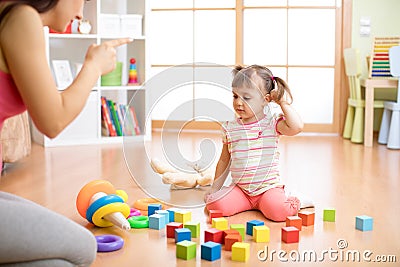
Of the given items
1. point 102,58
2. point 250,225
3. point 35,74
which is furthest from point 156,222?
point 35,74

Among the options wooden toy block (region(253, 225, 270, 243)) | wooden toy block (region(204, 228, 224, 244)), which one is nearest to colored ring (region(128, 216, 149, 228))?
wooden toy block (region(204, 228, 224, 244))

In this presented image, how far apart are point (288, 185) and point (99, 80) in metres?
1.69

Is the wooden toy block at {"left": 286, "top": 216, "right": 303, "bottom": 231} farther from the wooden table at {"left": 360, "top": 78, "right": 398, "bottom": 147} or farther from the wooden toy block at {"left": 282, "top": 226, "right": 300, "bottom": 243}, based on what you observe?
the wooden table at {"left": 360, "top": 78, "right": 398, "bottom": 147}

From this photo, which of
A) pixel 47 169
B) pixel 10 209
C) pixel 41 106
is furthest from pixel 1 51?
pixel 47 169

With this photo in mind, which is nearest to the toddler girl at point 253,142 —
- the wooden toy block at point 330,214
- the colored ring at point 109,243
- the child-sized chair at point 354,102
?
the wooden toy block at point 330,214

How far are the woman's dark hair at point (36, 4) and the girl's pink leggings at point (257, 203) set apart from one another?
1073mm

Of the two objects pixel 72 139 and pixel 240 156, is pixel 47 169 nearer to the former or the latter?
pixel 72 139

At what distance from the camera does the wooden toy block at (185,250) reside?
5.10 ft

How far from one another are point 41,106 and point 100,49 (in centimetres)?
19

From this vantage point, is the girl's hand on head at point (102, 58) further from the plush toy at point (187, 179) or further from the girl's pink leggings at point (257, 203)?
the plush toy at point (187, 179)

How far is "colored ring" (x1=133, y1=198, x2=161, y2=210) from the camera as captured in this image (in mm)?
2119

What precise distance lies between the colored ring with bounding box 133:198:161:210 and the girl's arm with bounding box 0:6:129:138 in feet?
3.41

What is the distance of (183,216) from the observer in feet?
6.26

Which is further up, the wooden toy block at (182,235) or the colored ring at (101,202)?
the colored ring at (101,202)
